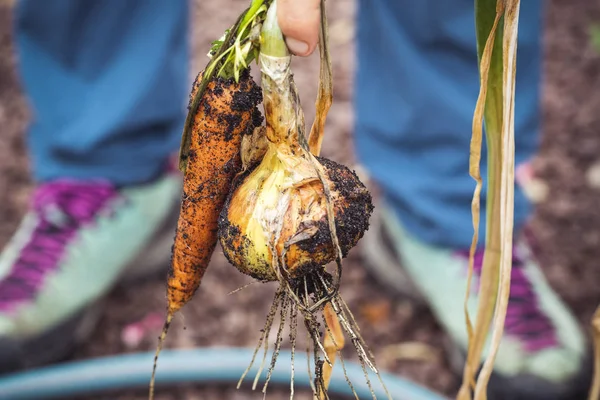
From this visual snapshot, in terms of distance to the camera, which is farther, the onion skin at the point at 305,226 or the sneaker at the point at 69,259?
the sneaker at the point at 69,259

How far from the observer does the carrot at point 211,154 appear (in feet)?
2.05

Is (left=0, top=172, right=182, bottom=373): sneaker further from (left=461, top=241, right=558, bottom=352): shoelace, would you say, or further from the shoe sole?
(left=461, top=241, right=558, bottom=352): shoelace

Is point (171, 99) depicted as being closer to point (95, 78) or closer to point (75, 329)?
point (95, 78)

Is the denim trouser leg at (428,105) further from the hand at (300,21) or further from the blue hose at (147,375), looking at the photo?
the hand at (300,21)

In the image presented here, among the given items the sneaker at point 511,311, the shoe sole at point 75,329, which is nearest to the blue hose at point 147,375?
the shoe sole at point 75,329

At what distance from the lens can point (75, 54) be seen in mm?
1621

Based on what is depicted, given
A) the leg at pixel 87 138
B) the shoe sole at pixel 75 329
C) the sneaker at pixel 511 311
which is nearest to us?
the sneaker at pixel 511 311

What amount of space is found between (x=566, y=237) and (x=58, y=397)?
49.7 inches

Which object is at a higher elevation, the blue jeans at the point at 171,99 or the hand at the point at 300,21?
the blue jeans at the point at 171,99

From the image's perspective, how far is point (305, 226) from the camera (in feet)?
1.98

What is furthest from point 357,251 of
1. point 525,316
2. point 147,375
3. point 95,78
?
point 95,78

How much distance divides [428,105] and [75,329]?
898mm

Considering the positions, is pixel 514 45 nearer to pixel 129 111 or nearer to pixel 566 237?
pixel 129 111

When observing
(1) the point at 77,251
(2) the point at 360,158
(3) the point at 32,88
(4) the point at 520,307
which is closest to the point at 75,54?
(3) the point at 32,88
